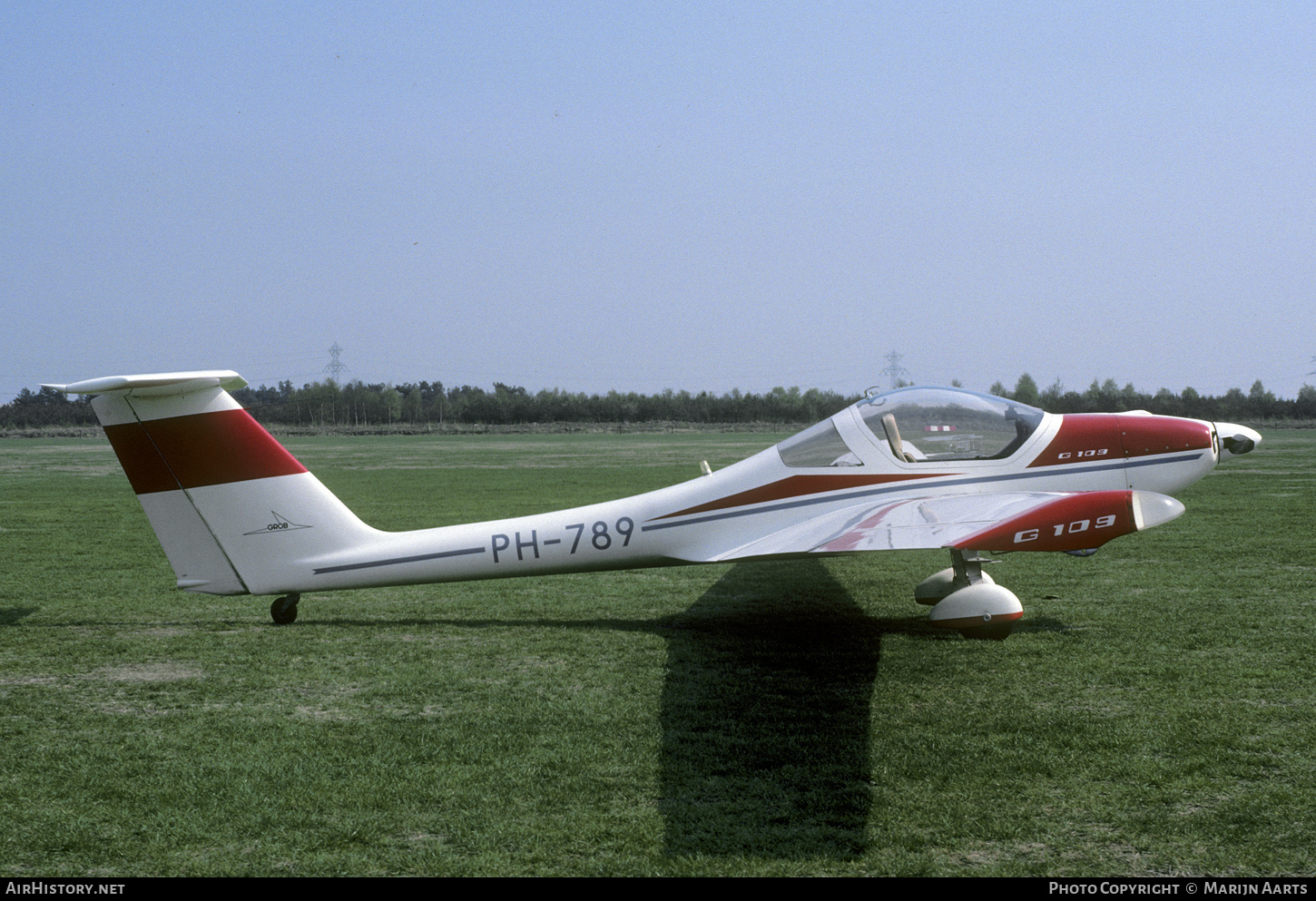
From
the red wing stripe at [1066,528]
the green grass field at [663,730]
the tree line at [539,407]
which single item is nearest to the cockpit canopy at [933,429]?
the green grass field at [663,730]

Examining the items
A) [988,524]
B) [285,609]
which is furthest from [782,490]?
[285,609]

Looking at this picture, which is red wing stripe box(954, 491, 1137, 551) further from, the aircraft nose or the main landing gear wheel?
the main landing gear wheel

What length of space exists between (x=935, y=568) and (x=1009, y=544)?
640 cm

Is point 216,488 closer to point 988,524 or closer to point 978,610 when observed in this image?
point 988,524

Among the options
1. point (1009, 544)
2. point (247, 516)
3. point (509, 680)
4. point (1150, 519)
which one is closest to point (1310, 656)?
point (1150, 519)

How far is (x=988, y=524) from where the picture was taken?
6.28 m

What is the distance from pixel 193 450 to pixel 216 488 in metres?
0.38

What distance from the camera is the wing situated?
5.75m

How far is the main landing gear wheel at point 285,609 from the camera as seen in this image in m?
8.76

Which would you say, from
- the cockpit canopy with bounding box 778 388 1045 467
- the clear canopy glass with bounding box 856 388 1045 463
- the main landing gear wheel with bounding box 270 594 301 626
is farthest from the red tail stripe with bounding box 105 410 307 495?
the clear canopy glass with bounding box 856 388 1045 463

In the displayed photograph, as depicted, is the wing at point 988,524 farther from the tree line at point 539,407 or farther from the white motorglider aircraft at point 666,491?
the tree line at point 539,407

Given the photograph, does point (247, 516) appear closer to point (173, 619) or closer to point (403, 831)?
point (173, 619)

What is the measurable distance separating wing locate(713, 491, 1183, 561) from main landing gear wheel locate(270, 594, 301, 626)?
13.7ft
